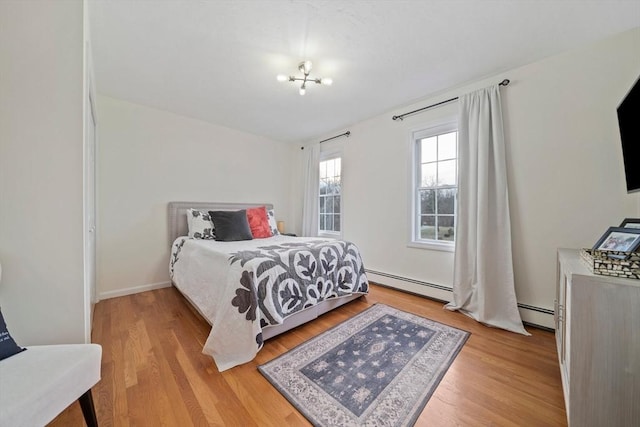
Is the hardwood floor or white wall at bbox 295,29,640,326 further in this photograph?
white wall at bbox 295,29,640,326

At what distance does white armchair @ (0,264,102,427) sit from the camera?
69 centimetres

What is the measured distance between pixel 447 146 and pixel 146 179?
366cm

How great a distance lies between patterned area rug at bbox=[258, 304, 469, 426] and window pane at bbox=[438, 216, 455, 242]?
99 centimetres

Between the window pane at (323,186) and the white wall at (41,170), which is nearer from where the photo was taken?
the white wall at (41,170)

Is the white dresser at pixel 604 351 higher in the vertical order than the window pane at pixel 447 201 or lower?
lower

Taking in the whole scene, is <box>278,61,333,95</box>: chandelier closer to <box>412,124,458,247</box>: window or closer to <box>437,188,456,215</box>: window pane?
<box>412,124,458,247</box>: window

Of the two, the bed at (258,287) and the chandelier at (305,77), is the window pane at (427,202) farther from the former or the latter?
the chandelier at (305,77)

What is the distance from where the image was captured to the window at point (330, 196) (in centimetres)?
383

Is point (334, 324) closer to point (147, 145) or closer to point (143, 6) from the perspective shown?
point (143, 6)

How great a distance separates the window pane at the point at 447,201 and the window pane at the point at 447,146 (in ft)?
1.28

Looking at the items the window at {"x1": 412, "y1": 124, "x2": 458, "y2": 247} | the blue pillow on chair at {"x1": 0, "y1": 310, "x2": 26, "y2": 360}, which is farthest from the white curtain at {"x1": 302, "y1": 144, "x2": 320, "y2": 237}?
the blue pillow on chair at {"x1": 0, "y1": 310, "x2": 26, "y2": 360}

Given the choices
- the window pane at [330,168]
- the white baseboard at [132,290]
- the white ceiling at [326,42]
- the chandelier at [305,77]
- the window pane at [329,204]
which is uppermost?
the white ceiling at [326,42]

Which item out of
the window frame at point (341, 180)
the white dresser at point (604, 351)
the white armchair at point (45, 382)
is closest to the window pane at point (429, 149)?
the window frame at point (341, 180)

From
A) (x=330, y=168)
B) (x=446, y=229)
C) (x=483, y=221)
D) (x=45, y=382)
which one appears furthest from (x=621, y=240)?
(x=330, y=168)
